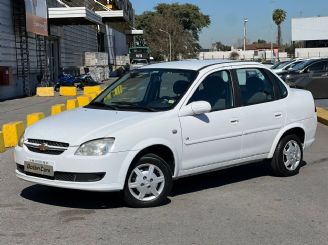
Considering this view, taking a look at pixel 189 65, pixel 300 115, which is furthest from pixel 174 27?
pixel 189 65

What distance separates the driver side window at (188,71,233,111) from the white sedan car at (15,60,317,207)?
0.04ft

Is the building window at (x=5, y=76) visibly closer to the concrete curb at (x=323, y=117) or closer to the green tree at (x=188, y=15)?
the concrete curb at (x=323, y=117)

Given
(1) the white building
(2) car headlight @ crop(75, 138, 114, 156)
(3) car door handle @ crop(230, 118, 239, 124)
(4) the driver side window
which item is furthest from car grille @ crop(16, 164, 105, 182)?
(1) the white building

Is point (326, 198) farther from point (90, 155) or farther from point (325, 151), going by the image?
point (325, 151)

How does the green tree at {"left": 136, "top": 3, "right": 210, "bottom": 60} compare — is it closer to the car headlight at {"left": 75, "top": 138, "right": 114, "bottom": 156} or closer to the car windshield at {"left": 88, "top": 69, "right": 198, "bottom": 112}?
the car windshield at {"left": 88, "top": 69, "right": 198, "bottom": 112}

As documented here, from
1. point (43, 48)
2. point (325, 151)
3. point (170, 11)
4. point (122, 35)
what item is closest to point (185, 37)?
point (170, 11)

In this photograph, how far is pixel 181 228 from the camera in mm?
5480

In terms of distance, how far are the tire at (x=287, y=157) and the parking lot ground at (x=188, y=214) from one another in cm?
14

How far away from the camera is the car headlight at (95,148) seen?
5.86 metres

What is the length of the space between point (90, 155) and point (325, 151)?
216 inches

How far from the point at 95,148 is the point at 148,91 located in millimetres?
1506

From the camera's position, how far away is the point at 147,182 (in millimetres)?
6215

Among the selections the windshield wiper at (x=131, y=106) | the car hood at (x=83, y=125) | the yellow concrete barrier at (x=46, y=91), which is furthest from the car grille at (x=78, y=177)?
the yellow concrete barrier at (x=46, y=91)

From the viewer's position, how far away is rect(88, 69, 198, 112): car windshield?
6746 mm
